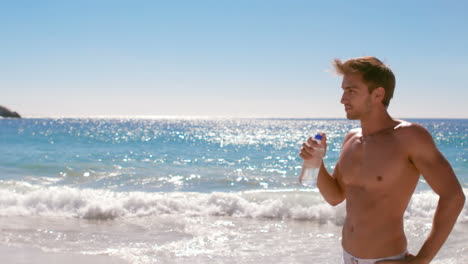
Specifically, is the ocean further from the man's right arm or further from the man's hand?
the man's hand

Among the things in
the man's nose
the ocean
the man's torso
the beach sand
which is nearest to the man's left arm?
the man's torso

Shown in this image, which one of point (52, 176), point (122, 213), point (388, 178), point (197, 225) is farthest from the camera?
point (52, 176)

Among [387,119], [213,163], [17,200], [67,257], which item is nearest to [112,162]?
[213,163]

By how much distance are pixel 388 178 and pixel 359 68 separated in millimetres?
510

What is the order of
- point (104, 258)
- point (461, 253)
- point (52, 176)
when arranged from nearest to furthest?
point (104, 258) → point (461, 253) → point (52, 176)

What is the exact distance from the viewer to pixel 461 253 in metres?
6.98

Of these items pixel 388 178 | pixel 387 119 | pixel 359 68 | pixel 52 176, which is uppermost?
pixel 359 68

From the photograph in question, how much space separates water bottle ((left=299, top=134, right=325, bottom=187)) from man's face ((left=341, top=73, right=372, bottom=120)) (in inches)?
8.0

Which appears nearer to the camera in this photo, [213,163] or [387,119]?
[387,119]

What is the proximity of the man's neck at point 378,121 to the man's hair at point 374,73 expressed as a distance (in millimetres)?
72

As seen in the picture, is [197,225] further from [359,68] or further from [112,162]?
[112,162]

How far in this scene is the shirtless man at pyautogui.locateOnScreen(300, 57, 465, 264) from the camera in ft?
6.40

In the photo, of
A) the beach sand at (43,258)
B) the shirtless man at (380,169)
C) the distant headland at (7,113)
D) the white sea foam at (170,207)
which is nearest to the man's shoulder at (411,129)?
the shirtless man at (380,169)

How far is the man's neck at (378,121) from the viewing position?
2197 mm
